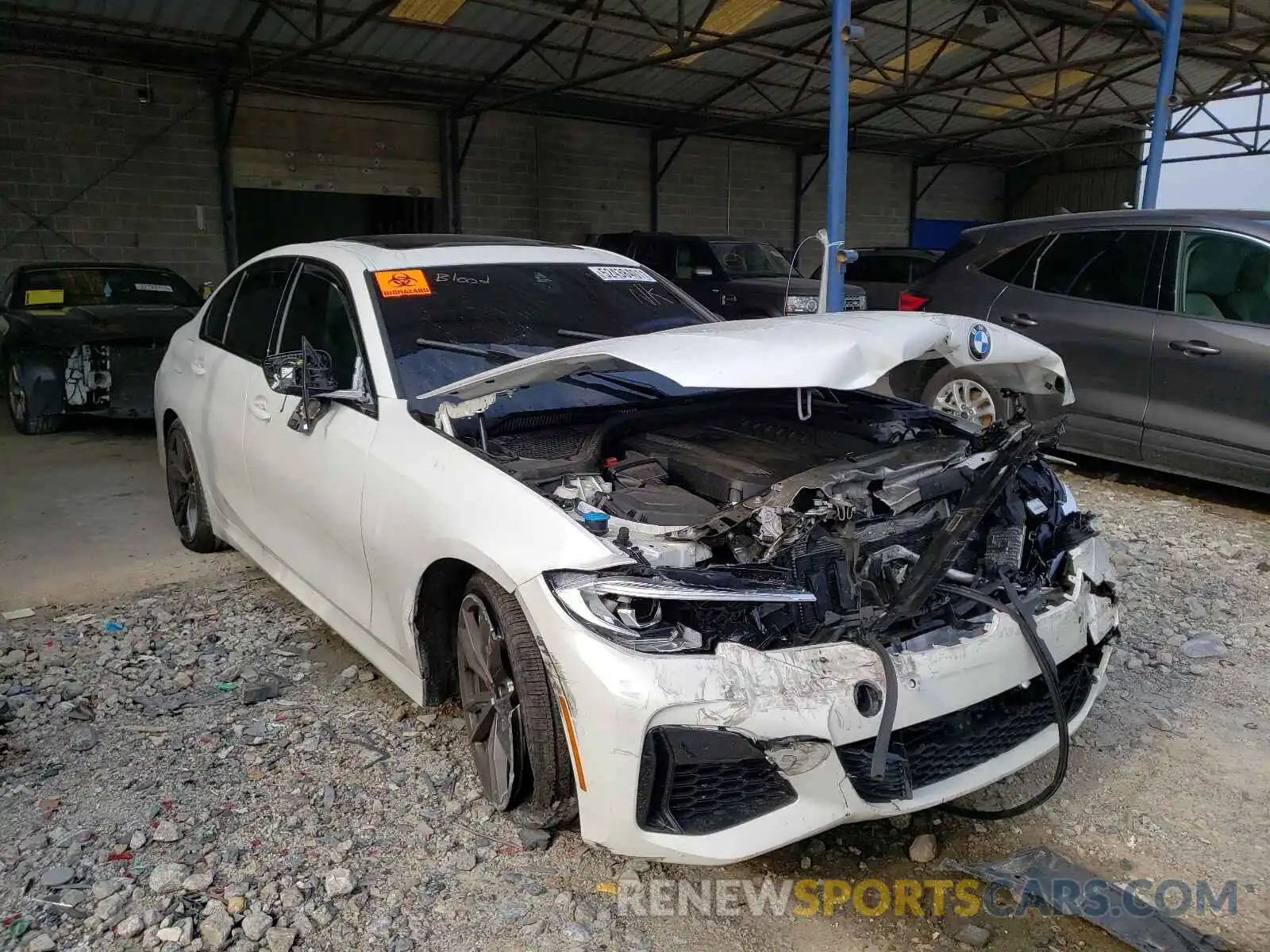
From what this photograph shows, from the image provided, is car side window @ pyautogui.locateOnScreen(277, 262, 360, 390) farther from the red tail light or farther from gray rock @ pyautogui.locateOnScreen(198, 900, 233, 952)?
the red tail light

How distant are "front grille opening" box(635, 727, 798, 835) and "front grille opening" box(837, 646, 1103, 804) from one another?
6.6 inches

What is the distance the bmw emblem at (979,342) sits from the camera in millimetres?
2682

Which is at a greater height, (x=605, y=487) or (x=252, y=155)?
(x=252, y=155)

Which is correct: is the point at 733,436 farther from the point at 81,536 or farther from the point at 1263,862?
the point at 81,536

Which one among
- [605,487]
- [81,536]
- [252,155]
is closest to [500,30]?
[252,155]

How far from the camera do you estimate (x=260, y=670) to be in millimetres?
3502

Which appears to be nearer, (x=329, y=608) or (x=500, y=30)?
(x=329, y=608)

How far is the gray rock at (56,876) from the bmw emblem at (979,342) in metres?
2.69

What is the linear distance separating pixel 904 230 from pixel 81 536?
18.7 metres

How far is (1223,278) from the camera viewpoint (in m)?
5.15

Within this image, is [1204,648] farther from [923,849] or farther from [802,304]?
[802,304]

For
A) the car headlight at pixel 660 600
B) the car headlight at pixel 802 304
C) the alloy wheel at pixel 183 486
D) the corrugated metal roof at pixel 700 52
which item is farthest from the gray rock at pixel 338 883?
the corrugated metal roof at pixel 700 52

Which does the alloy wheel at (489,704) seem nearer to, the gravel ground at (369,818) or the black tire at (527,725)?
the black tire at (527,725)

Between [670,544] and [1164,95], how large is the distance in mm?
8821
